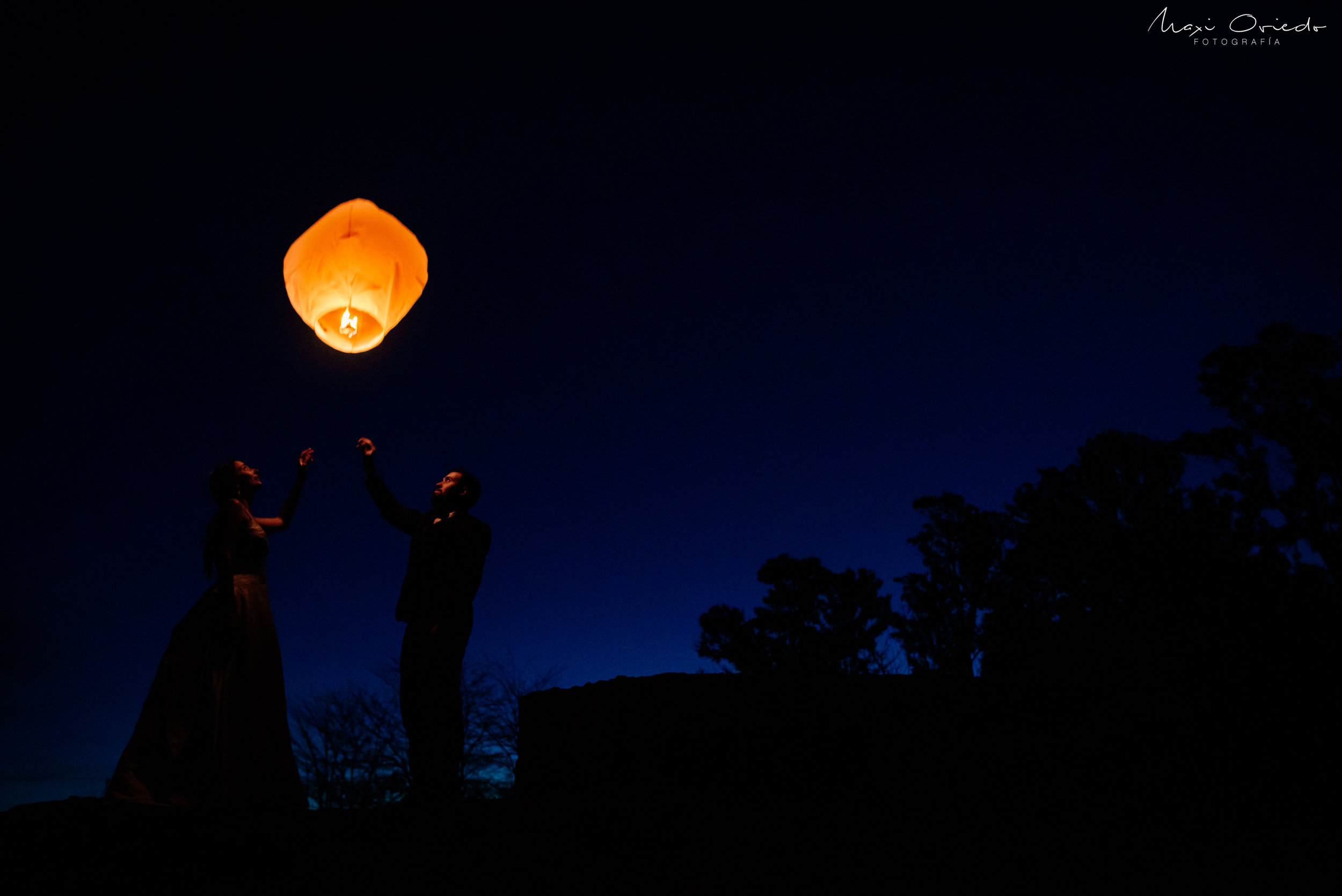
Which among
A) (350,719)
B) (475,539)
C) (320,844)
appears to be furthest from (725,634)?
(320,844)

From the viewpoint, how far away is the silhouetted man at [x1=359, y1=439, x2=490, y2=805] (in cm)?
418

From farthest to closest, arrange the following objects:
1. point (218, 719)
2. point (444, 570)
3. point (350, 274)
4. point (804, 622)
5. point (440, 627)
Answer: point (804, 622)
point (444, 570)
point (440, 627)
point (218, 719)
point (350, 274)

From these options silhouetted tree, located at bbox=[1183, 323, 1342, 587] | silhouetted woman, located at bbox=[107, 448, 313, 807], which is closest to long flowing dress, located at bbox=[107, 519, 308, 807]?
silhouetted woman, located at bbox=[107, 448, 313, 807]

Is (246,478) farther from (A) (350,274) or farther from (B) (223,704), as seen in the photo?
(A) (350,274)

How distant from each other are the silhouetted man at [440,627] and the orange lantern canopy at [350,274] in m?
1.73

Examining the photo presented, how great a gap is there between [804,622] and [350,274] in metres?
21.6

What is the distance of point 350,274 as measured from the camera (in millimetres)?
3090

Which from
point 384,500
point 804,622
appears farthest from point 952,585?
point 384,500

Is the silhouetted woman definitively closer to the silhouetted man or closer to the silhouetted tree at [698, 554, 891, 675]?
the silhouetted man

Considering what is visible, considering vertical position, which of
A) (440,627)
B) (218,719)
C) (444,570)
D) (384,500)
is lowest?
(218,719)

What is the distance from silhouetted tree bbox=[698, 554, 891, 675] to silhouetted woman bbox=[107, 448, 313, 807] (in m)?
18.8

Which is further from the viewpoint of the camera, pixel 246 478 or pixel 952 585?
pixel 952 585

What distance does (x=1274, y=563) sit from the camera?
13.8m

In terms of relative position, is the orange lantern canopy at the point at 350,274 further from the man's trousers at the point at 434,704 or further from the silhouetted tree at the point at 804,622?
the silhouetted tree at the point at 804,622
